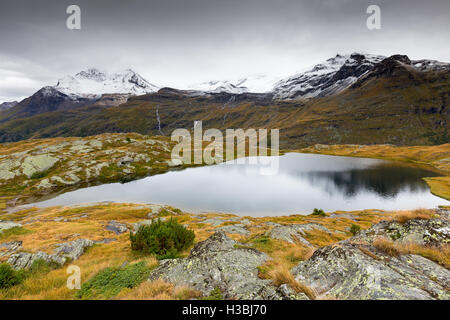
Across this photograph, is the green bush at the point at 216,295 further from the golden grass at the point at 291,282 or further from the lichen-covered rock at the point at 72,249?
the lichen-covered rock at the point at 72,249

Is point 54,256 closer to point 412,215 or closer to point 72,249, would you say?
point 72,249

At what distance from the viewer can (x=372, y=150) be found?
17212 centimetres

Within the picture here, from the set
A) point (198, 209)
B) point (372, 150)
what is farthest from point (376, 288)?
point (372, 150)

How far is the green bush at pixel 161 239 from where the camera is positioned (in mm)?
13298

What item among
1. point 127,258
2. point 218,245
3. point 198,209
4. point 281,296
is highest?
point 281,296

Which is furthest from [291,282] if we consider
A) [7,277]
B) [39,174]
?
[39,174]

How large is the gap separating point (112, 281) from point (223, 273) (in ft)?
17.4

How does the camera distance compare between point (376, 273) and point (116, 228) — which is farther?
point (116, 228)

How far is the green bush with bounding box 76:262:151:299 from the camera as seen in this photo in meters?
8.27

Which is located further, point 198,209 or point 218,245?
point 198,209

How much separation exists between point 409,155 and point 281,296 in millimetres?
190249

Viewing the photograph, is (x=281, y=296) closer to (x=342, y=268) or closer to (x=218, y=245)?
(x=342, y=268)

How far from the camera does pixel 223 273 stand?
8.68 m

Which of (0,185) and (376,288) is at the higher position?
(376,288)
